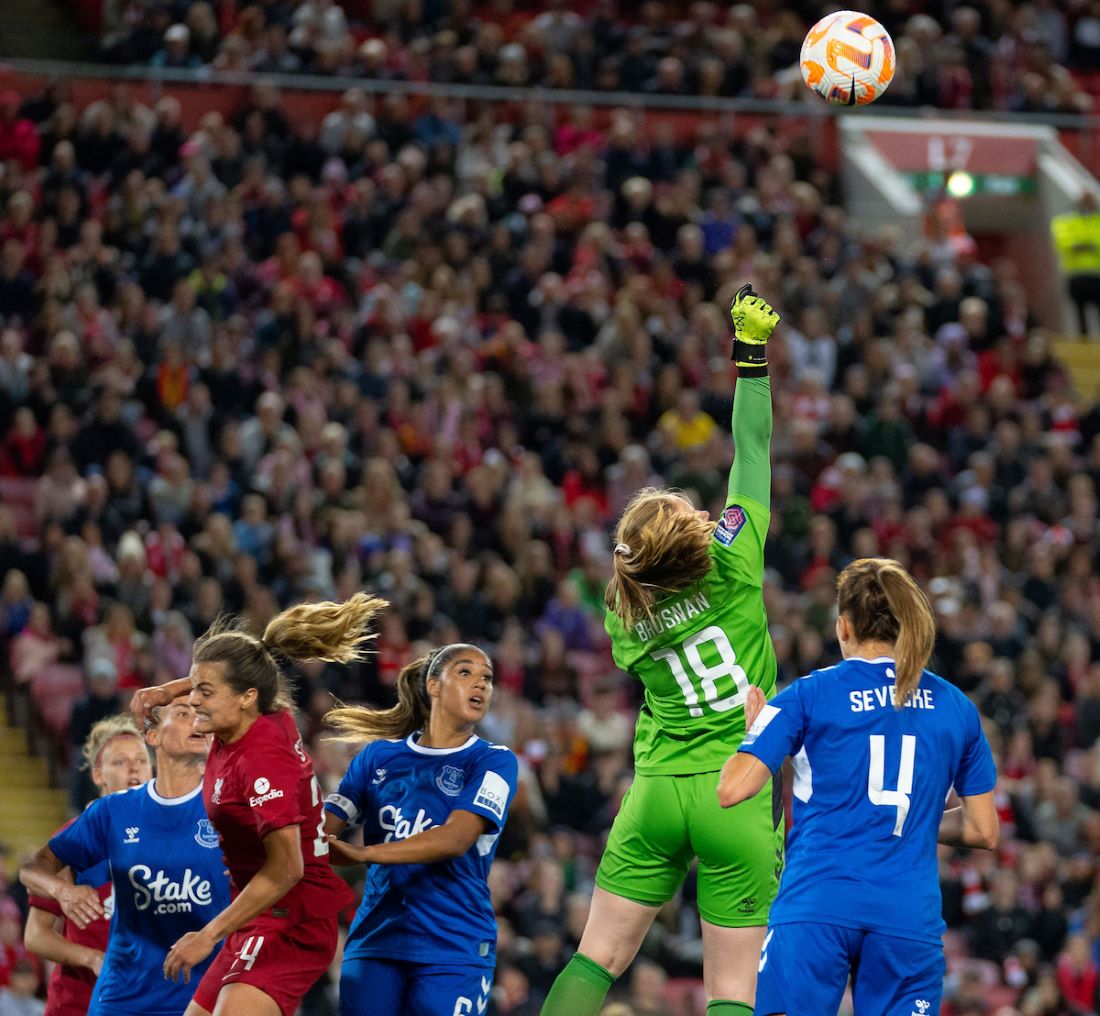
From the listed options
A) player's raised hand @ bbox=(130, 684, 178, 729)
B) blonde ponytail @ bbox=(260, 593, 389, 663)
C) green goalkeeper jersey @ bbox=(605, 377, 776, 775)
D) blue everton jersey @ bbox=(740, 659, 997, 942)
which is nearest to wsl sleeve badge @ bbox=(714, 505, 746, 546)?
green goalkeeper jersey @ bbox=(605, 377, 776, 775)

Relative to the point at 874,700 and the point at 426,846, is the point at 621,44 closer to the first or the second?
the point at 426,846

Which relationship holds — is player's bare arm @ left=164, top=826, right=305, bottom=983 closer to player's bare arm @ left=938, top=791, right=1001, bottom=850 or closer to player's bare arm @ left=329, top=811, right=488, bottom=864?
player's bare arm @ left=329, top=811, right=488, bottom=864

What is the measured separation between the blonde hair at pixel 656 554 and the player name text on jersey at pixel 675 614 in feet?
0.13

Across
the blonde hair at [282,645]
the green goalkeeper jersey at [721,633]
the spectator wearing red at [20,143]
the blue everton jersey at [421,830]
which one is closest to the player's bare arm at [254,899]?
the blonde hair at [282,645]

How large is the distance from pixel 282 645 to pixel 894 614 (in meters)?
2.27

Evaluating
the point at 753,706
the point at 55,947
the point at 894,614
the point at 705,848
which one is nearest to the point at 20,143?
the point at 55,947

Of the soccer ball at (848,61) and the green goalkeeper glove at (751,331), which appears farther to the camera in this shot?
the soccer ball at (848,61)

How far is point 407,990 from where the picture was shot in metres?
7.32

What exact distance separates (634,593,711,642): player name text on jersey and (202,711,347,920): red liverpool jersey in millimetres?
1297

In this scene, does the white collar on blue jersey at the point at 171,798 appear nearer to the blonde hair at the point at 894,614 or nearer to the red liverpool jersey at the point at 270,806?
the red liverpool jersey at the point at 270,806

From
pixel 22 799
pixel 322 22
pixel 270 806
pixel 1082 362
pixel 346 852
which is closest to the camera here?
pixel 270 806

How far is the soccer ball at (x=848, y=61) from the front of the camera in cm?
1024

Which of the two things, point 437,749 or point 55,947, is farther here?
point 55,947

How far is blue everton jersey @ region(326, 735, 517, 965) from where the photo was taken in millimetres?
7309
